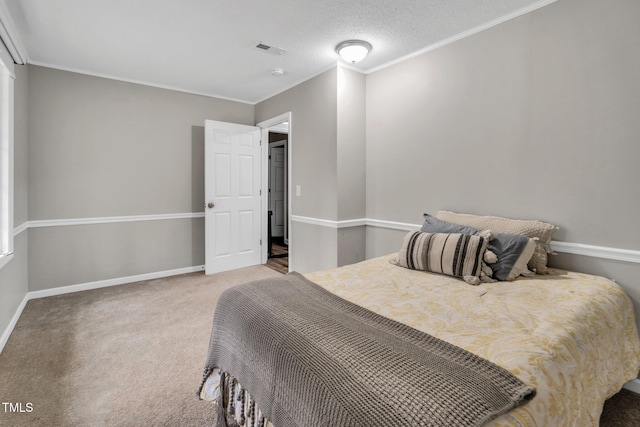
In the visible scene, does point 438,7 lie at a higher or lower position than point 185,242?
higher

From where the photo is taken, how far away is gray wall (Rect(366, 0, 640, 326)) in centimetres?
193

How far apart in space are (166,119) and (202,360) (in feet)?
10.0

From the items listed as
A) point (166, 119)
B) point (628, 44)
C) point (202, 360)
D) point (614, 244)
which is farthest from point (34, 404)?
point (628, 44)

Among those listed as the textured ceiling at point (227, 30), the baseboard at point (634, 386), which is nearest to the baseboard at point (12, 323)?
the textured ceiling at point (227, 30)

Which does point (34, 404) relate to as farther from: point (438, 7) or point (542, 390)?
point (438, 7)

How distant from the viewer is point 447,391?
896 millimetres

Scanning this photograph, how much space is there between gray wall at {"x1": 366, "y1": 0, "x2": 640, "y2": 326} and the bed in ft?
1.55

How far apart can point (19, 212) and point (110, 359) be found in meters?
1.77

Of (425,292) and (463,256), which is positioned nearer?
(425,292)

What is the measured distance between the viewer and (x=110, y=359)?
7.34 ft

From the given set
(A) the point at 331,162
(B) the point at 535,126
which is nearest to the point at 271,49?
(A) the point at 331,162

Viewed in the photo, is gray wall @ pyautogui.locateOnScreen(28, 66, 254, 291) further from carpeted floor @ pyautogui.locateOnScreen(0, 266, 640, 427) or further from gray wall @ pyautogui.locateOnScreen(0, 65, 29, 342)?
carpeted floor @ pyautogui.locateOnScreen(0, 266, 640, 427)

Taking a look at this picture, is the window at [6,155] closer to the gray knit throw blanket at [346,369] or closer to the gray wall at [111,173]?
the gray wall at [111,173]

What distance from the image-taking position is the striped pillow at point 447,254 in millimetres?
1977
